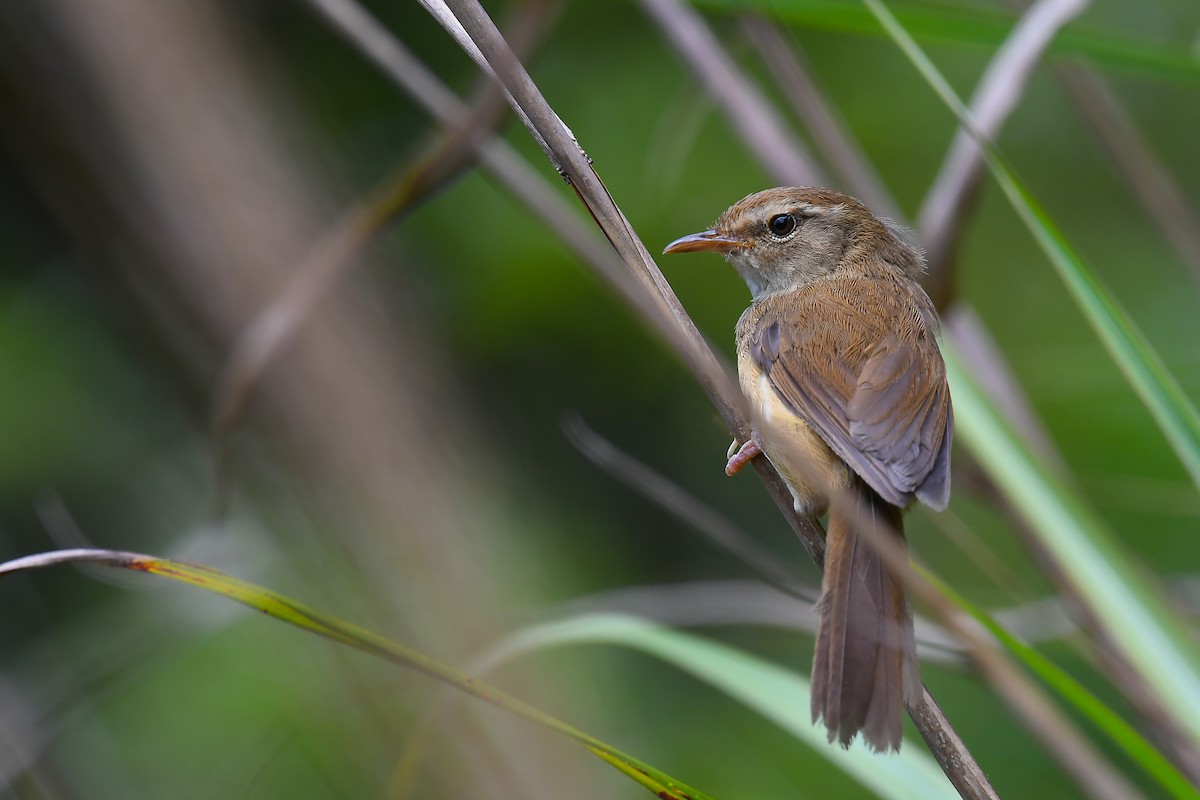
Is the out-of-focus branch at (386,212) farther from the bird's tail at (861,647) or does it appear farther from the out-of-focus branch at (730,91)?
the bird's tail at (861,647)

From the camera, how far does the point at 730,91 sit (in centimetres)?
254

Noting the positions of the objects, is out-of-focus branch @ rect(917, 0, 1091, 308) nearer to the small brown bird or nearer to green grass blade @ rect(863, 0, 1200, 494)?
the small brown bird

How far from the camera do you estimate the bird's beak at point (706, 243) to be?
2.67 meters

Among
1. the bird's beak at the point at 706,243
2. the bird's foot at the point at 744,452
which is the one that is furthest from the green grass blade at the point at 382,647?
the bird's beak at the point at 706,243

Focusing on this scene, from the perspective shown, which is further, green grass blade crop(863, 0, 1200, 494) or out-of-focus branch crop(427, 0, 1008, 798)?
green grass blade crop(863, 0, 1200, 494)

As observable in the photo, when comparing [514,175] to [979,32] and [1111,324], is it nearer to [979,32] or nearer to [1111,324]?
[979,32]

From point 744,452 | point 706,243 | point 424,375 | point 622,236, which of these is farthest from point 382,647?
point 424,375

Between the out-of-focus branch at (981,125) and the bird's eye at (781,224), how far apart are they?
0.33m

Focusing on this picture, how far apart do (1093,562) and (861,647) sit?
40 cm

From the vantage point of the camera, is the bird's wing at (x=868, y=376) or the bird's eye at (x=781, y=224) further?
the bird's eye at (x=781, y=224)

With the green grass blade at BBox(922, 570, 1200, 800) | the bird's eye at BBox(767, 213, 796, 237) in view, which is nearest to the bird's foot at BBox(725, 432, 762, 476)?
the green grass blade at BBox(922, 570, 1200, 800)

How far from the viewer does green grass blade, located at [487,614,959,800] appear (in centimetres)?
176

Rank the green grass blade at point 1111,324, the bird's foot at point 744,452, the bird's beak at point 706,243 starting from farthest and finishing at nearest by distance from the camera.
Answer: the bird's beak at point 706,243 → the bird's foot at point 744,452 → the green grass blade at point 1111,324

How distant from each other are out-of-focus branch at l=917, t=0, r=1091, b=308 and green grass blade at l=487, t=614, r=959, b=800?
0.98 meters
